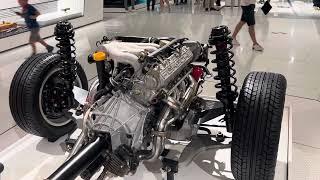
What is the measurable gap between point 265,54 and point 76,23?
5.36 m

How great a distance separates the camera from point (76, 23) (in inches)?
364

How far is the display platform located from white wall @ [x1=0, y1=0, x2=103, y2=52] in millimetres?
4731

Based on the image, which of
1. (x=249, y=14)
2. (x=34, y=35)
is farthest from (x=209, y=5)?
(x=34, y=35)

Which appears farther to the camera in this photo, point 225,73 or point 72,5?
point 72,5

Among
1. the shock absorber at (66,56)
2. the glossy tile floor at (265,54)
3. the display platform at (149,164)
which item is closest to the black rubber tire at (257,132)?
the display platform at (149,164)

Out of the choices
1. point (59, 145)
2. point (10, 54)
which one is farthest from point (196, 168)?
point (10, 54)

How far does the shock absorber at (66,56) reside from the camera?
8.09 ft

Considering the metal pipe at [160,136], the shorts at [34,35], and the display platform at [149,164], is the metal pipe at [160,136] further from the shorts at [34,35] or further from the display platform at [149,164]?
the shorts at [34,35]

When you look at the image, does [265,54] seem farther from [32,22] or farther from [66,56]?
[32,22]

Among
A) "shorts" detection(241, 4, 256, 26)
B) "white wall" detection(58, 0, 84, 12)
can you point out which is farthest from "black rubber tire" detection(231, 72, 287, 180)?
"white wall" detection(58, 0, 84, 12)

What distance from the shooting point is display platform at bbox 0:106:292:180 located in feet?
7.72

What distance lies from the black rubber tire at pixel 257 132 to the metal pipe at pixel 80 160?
79 cm

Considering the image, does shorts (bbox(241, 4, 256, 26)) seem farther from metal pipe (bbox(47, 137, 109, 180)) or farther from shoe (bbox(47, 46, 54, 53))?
metal pipe (bbox(47, 137, 109, 180))

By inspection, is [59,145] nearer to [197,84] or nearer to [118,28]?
[197,84]
